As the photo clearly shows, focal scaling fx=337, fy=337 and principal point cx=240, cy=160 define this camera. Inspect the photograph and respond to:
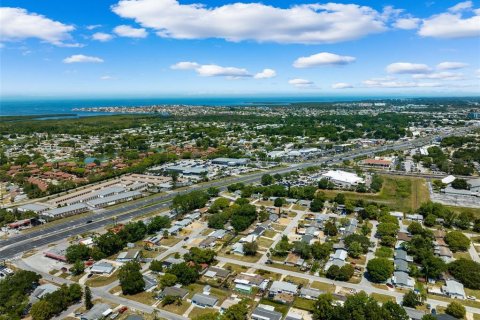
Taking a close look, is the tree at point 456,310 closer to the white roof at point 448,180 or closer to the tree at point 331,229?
the tree at point 331,229

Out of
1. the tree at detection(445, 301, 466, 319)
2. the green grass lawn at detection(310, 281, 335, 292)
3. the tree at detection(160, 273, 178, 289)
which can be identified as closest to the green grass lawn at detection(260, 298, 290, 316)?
Result: the green grass lawn at detection(310, 281, 335, 292)

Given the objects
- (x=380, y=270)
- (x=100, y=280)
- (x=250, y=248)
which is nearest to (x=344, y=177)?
(x=250, y=248)

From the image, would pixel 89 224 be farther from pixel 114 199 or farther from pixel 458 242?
pixel 458 242

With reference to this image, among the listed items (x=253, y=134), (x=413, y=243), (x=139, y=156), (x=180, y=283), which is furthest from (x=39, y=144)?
(x=413, y=243)

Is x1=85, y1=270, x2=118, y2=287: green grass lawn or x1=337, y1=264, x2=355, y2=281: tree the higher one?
x1=337, y1=264, x2=355, y2=281: tree

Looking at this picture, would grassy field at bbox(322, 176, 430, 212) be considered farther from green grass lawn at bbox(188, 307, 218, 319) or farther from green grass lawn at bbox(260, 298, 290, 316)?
green grass lawn at bbox(188, 307, 218, 319)

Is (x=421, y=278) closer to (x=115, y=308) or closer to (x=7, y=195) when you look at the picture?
(x=115, y=308)
